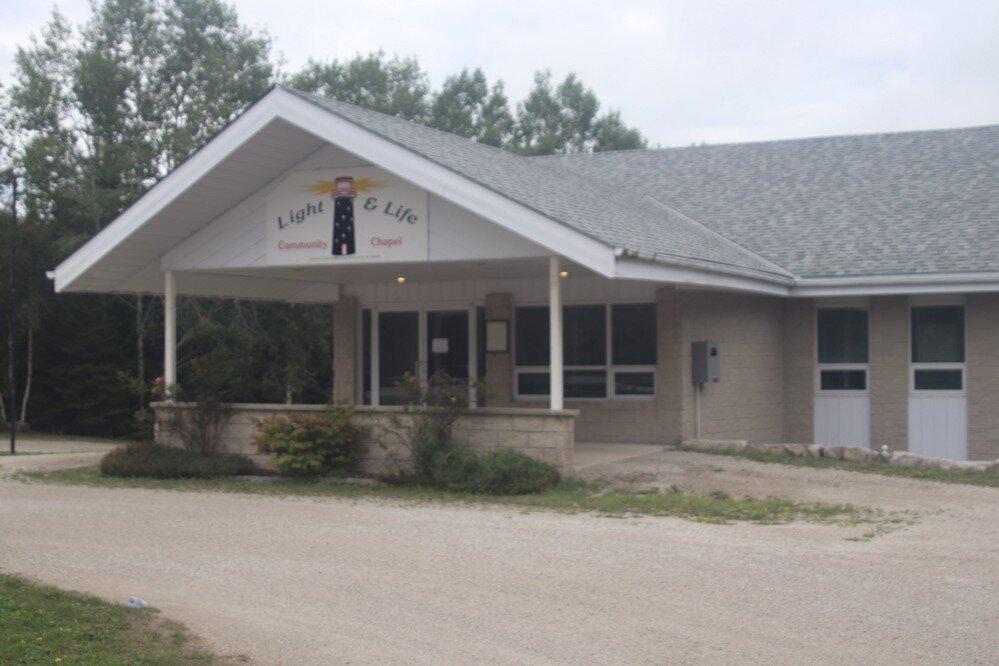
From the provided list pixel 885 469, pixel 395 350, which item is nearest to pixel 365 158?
pixel 395 350

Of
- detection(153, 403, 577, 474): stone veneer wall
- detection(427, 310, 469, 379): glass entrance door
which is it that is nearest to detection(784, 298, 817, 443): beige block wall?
detection(427, 310, 469, 379): glass entrance door

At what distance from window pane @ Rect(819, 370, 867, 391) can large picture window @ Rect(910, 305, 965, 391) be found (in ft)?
2.58

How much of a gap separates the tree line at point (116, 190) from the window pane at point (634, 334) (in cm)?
830

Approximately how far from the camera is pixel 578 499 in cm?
1251

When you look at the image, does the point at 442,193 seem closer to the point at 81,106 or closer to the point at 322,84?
the point at 81,106

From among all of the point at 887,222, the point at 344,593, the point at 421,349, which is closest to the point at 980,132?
the point at 887,222

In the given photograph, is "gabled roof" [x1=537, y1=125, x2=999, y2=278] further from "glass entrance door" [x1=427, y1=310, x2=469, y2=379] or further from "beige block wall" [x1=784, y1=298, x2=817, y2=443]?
"glass entrance door" [x1=427, y1=310, x2=469, y2=379]

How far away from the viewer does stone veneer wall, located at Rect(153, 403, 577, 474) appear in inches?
537

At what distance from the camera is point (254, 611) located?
7688 mm

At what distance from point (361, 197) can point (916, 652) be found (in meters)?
10.1

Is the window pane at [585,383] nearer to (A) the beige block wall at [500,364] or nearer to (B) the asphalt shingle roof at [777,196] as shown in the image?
(A) the beige block wall at [500,364]

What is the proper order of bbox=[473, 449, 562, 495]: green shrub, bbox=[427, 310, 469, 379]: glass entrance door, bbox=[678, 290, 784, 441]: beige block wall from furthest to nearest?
bbox=[427, 310, 469, 379]: glass entrance door → bbox=[678, 290, 784, 441]: beige block wall → bbox=[473, 449, 562, 495]: green shrub

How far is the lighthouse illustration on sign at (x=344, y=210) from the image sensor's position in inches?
602

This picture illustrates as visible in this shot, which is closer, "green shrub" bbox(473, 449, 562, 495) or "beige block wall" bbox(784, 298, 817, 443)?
"green shrub" bbox(473, 449, 562, 495)
